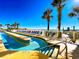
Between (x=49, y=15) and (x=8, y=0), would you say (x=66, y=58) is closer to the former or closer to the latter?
(x=49, y=15)

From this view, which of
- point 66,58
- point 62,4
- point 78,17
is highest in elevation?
point 62,4

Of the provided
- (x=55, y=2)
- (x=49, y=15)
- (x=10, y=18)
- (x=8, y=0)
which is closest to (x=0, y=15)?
(x=10, y=18)

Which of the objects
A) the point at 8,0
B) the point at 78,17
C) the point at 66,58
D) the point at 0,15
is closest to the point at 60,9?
the point at 78,17

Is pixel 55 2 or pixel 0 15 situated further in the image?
pixel 0 15

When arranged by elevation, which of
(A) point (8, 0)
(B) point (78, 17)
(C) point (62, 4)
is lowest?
(B) point (78, 17)

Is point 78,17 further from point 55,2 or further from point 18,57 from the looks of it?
point 18,57

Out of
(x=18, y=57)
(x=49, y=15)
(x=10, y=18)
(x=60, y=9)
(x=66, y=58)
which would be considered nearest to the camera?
(x=18, y=57)

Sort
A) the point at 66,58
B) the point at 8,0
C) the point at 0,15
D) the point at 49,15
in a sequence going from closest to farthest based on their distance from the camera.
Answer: the point at 66,58 < the point at 49,15 < the point at 8,0 < the point at 0,15

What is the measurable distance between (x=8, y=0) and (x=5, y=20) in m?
38.0

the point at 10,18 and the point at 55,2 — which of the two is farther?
the point at 10,18

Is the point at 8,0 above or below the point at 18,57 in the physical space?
above

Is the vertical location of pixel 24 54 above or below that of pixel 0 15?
below

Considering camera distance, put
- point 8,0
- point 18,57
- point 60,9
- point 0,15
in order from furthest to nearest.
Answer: point 0,15 < point 8,0 < point 60,9 < point 18,57

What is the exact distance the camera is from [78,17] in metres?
20.5
